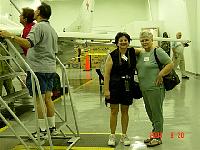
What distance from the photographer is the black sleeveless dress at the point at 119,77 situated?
5672 mm

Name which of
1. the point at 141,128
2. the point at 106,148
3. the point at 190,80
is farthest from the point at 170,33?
the point at 106,148

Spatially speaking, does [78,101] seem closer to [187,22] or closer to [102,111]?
[102,111]

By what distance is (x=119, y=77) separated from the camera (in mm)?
5699

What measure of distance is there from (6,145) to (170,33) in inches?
733

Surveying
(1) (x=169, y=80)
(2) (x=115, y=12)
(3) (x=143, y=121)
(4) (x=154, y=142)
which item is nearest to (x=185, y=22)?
(2) (x=115, y=12)

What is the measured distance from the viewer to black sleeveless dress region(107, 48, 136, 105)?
5.67 m

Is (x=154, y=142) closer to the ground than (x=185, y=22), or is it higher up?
closer to the ground

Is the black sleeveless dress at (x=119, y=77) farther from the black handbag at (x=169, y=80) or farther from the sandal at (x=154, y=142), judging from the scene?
the sandal at (x=154, y=142)

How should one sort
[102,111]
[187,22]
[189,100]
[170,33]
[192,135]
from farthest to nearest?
1. [170,33]
2. [187,22]
3. [189,100]
4. [102,111]
5. [192,135]

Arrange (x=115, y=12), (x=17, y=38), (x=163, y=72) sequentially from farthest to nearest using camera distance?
(x=115, y=12) < (x=163, y=72) < (x=17, y=38)

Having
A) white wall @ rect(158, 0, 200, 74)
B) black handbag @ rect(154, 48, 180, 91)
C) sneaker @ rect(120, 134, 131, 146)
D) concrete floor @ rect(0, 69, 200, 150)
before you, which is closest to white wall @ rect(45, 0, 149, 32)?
white wall @ rect(158, 0, 200, 74)

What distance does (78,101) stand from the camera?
36.0ft

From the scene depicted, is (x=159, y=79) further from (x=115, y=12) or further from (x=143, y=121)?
(x=115, y=12)

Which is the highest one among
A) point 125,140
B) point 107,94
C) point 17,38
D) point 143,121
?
point 17,38
